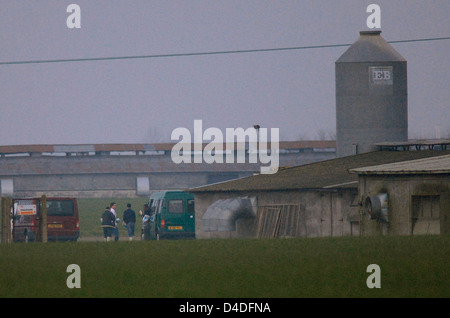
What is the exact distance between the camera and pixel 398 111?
6253 centimetres

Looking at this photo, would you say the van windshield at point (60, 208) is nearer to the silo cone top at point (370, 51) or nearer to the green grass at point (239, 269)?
the green grass at point (239, 269)

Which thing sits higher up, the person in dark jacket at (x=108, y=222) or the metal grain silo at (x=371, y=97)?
the metal grain silo at (x=371, y=97)

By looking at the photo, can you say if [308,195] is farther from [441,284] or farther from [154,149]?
[154,149]

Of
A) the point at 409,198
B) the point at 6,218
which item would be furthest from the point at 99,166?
the point at 409,198

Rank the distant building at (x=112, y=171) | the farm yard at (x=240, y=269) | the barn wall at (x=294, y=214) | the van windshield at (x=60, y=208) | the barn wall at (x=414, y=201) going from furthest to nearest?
the distant building at (x=112, y=171) < the van windshield at (x=60, y=208) < the barn wall at (x=294, y=214) < the barn wall at (x=414, y=201) < the farm yard at (x=240, y=269)

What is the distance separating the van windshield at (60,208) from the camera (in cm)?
4241

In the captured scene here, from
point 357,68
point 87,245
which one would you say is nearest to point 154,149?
point 357,68

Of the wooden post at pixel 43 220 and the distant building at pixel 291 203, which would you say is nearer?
the wooden post at pixel 43 220

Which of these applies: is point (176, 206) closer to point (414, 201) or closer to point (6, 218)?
point (6, 218)

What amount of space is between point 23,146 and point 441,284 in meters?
92.8

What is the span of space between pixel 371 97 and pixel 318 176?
16.7m

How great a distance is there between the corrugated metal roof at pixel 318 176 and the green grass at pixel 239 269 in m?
16.8

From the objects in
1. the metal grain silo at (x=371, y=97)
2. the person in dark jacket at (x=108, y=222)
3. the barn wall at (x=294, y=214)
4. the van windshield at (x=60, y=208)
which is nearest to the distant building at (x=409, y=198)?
the barn wall at (x=294, y=214)

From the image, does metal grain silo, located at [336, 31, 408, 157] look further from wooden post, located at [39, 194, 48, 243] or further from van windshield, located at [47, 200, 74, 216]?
wooden post, located at [39, 194, 48, 243]
